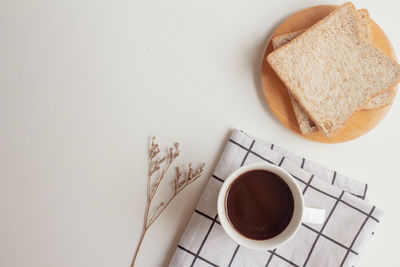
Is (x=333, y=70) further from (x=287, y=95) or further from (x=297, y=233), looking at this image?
(x=297, y=233)

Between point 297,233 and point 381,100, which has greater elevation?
point 381,100

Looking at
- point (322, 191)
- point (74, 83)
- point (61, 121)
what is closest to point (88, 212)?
point (61, 121)

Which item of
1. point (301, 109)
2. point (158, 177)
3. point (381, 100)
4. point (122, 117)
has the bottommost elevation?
point (158, 177)

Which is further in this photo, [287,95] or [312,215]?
[287,95]

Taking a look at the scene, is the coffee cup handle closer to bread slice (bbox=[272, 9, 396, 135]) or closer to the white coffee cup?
the white coffee cup

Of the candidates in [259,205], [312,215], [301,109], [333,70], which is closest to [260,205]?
[259,205]
